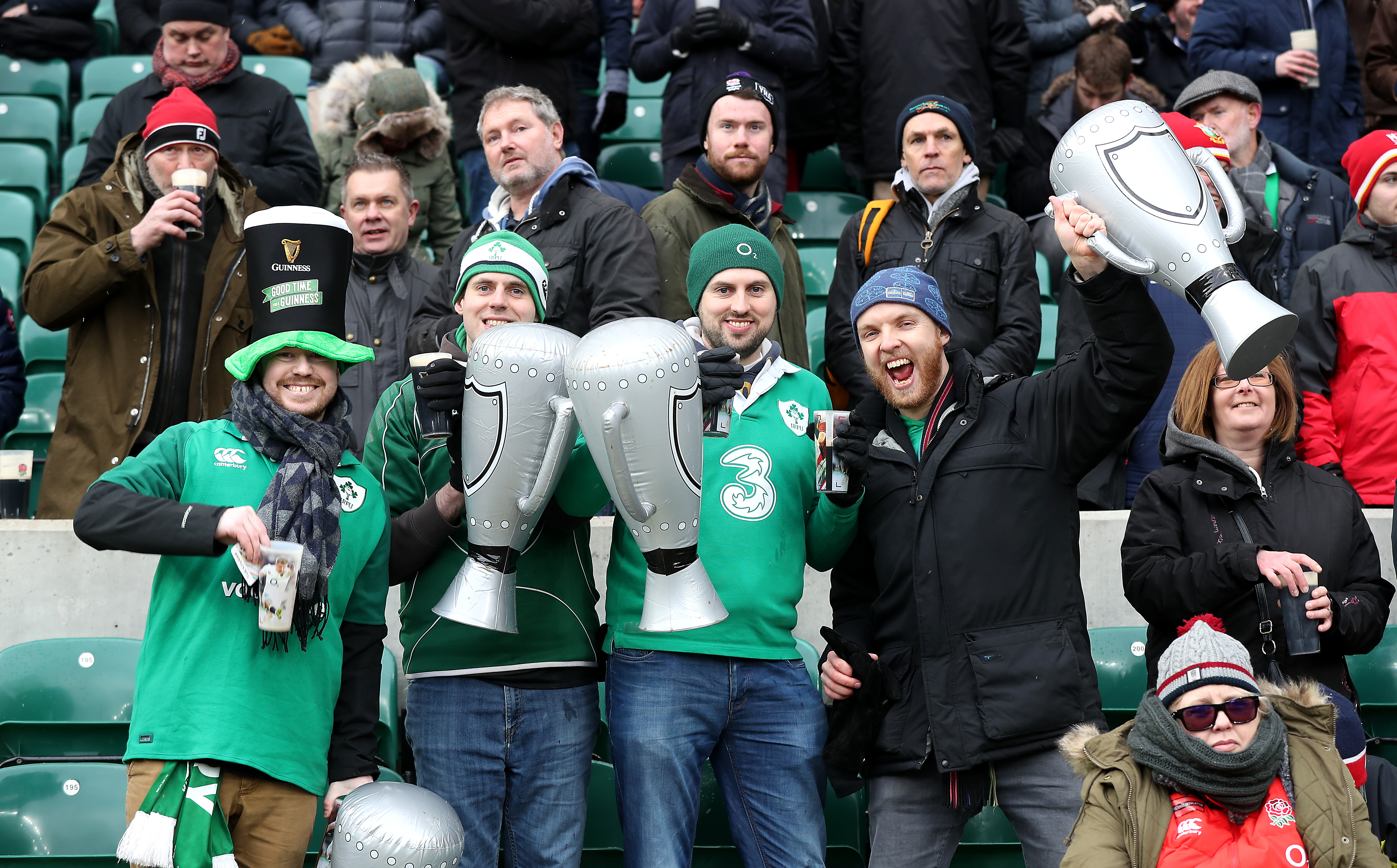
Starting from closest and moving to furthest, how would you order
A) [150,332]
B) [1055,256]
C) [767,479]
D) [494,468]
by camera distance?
1. [494,468]
2. [767,479]
3. [150,332]
4. [1055,256]

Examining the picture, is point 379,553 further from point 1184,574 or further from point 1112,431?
point 1184,574

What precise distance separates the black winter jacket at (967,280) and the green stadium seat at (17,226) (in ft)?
12.2

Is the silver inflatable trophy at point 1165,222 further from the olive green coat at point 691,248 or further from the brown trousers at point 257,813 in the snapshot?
the brown trousers at point 257,813

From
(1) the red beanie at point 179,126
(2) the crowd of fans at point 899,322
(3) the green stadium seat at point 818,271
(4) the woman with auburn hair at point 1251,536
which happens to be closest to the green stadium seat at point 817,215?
(2) the crowd of fans at point 899,322

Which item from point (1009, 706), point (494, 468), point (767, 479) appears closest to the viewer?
point (494, 468)

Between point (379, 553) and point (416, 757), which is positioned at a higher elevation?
point (379, 553)

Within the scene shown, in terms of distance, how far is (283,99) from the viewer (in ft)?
18.7

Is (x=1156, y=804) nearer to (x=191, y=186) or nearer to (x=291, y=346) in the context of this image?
(x=291, y=346)

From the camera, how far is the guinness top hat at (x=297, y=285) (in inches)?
127

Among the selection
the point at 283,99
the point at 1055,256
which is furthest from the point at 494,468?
the point at 1055,256

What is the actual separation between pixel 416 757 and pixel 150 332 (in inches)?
78.7

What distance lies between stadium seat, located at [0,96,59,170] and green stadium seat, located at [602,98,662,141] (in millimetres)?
2798

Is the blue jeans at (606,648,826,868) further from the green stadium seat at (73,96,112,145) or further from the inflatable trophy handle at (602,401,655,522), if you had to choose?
the green stadium seat at (73,96,112,145)

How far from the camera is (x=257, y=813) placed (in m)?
3.05
